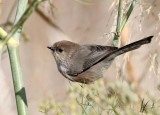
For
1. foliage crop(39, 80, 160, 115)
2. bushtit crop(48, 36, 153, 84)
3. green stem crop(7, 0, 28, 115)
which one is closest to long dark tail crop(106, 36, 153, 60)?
bushtit crop(48, 36, 153, 84)

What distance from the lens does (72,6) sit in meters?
5.45

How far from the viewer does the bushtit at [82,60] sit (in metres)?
3.28

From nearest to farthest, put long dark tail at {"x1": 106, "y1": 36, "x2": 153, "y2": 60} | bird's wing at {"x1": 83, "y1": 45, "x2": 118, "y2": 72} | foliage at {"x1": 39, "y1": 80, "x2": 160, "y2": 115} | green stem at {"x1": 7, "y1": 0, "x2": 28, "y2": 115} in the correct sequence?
foliage at {"x1": 39, "y1": 80, "x2": 160, "y2": 115}, green stem at {"x1": 7, "y1": 0, "x2": 28, "y2": 115}, long dark tail at {"x1": 106, "y1": 36, "x2": 153, "y2": 60}, bird's wing at {"x1": 83, "y1": 45, "x2": 118, "y2": 72}

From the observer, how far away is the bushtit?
3276 mm

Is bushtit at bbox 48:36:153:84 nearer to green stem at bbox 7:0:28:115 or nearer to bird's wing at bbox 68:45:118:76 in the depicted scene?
bird's wing at bbox 68:45:118:76

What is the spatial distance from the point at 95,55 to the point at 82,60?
0.63 ft

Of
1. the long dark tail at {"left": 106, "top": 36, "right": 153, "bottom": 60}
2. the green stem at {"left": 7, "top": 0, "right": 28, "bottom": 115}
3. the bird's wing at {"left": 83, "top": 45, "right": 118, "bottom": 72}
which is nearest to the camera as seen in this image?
the green stem at {"left": 7, "top": 0, "right": 28, "bottom": 115}

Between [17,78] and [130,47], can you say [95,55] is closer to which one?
[130,47]

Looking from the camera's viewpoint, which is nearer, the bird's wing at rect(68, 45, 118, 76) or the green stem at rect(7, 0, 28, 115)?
the green stem at rect(7, 0, 28, 115)

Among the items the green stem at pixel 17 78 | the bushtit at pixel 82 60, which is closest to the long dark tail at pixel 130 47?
the bushtit at pixel 82 60

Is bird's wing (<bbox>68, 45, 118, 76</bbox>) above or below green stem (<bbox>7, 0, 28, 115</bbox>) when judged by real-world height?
above

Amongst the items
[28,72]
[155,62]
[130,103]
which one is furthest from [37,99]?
[130,103]

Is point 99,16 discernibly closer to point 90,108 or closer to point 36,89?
point 36,89

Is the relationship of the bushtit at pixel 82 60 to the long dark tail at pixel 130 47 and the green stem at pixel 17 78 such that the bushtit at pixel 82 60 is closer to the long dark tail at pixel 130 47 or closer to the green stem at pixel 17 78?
the long dark tail at pixel 130 47
